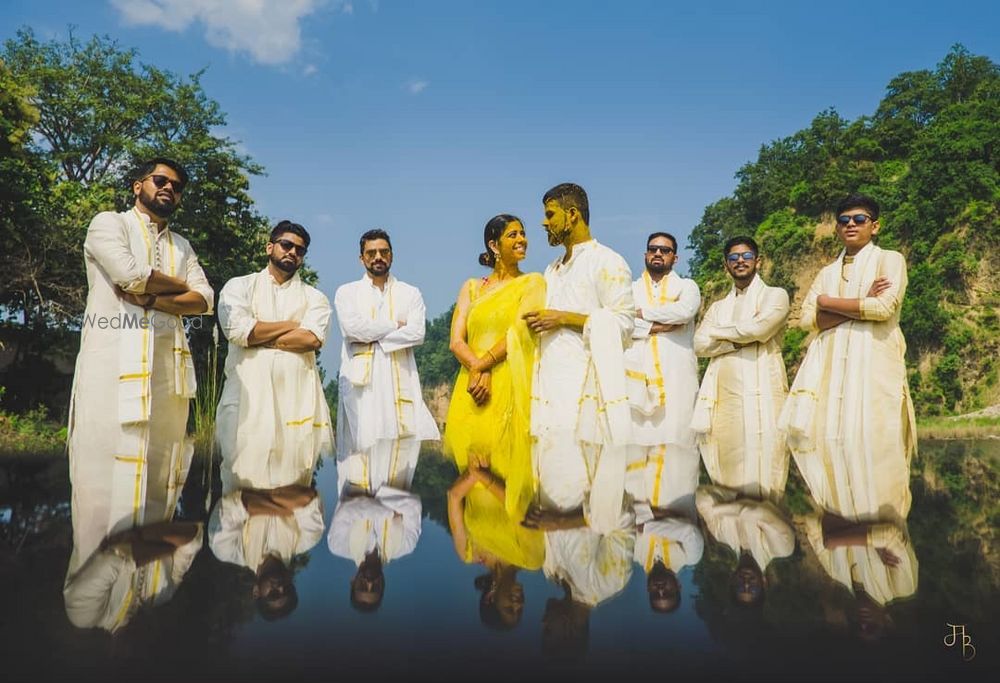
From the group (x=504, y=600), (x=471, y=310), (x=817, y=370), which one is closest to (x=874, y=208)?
(x=817, y=370)

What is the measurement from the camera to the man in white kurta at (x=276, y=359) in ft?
15.4

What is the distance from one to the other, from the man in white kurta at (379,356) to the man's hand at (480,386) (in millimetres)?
905

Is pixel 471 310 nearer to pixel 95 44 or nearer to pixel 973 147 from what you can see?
pixel 95 44

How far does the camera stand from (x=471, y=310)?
4867 mm

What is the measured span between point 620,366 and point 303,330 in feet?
7.50

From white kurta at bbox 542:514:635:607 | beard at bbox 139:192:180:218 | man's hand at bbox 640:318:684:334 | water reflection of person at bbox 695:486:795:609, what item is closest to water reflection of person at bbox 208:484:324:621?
white kurta at bbox 542:514:635:607

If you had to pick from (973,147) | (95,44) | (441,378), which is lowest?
(441,378)

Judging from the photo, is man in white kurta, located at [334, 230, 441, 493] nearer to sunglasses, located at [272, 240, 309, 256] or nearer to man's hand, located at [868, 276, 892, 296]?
sunglasses, located at [272, 240, 309, 256]

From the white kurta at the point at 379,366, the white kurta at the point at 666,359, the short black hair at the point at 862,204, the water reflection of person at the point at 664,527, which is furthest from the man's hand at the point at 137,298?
the short black hair at the point at 862,204

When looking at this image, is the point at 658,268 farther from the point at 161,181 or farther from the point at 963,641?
the point at 963,641

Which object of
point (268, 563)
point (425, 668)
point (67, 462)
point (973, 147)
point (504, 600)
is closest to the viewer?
point (425, 668)

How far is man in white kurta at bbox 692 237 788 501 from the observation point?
546 cm

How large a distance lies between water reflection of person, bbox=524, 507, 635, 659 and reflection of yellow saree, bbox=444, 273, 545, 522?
2.10 m

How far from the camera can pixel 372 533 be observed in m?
1.80
